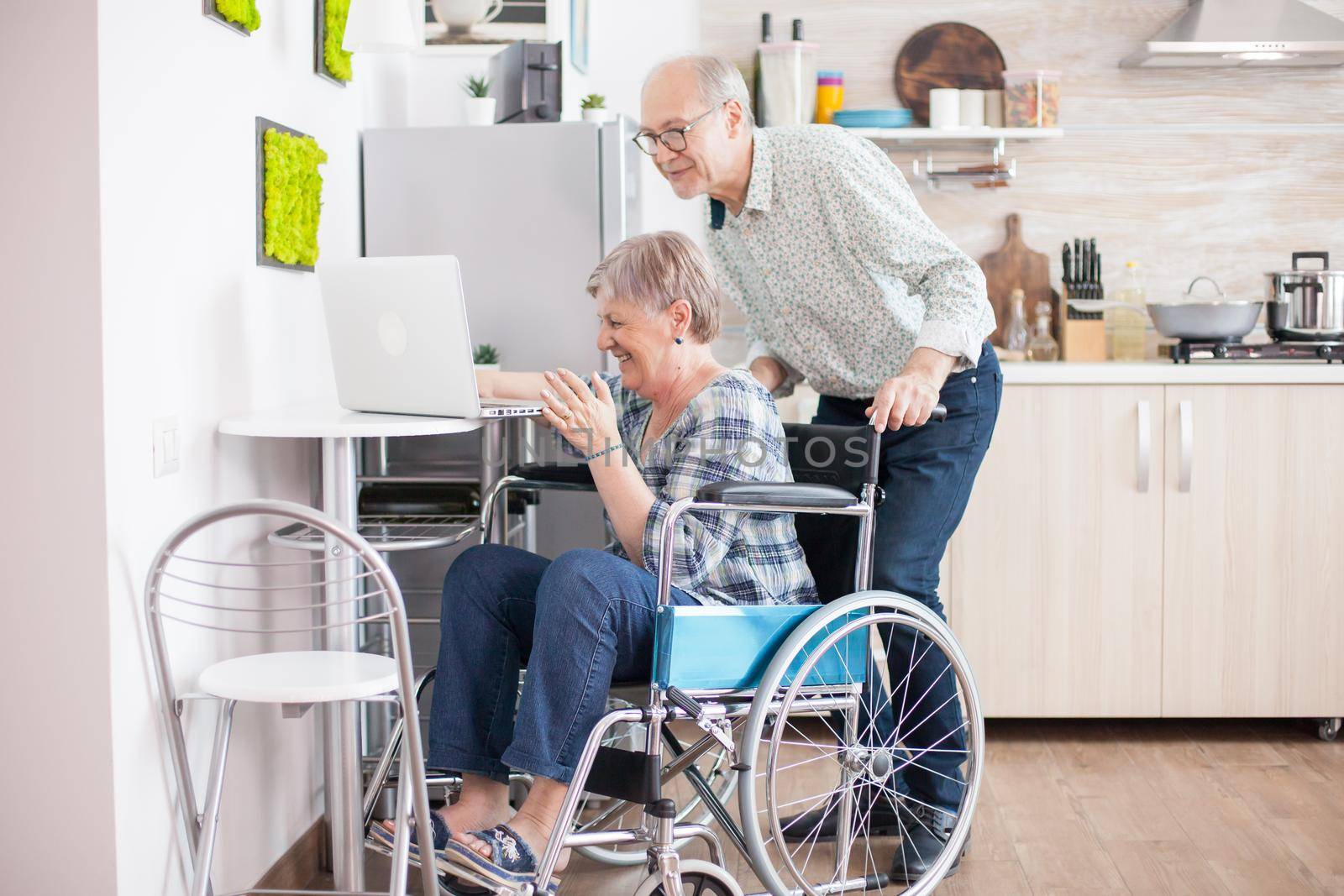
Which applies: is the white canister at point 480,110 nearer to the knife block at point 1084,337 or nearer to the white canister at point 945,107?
the white canister at point 945,107

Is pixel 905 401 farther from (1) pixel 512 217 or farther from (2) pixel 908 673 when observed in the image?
(1) pixel 512 217

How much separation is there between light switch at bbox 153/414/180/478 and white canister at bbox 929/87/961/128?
2.26 metres

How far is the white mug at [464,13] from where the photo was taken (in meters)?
3.02

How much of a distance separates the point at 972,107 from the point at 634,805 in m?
2.14

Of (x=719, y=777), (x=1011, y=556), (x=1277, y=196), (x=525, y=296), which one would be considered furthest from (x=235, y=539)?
(x=1277, y=196)

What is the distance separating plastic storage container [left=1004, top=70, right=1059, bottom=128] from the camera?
327 cm

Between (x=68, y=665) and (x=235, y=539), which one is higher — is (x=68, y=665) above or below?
below

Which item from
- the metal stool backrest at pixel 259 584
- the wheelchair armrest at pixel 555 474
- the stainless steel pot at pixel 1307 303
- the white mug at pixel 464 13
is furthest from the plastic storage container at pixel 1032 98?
the metal stool backrest at pixel 259 584

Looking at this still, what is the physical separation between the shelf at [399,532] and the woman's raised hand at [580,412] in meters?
Answer: 0.31

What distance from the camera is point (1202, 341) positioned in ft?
9.96

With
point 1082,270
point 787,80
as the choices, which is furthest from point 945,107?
point 1082,270

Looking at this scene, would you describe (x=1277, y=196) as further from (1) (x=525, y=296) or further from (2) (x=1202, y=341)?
(1) (x=525, y=296)

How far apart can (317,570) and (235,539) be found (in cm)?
17

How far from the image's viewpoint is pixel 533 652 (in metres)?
1.71
